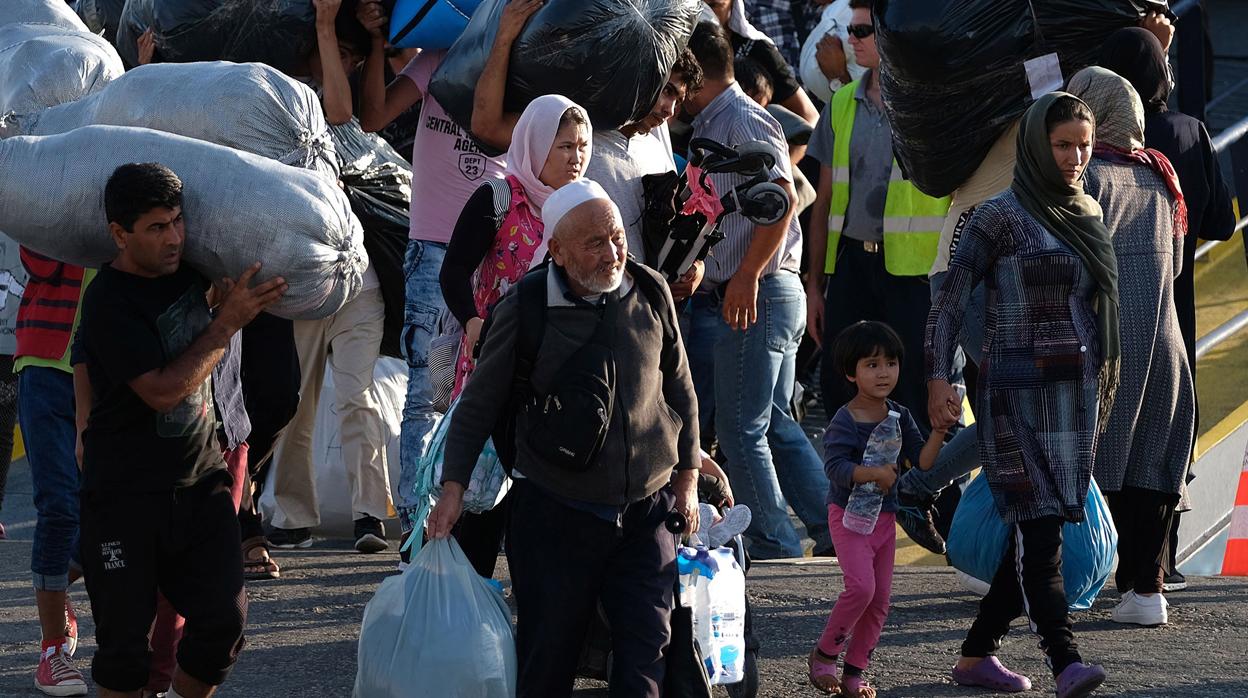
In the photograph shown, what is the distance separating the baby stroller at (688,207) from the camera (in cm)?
557

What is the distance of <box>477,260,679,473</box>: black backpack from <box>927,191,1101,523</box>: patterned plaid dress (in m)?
1.31

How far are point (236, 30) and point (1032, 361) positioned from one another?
9.69 feet

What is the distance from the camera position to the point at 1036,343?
5.35 meters

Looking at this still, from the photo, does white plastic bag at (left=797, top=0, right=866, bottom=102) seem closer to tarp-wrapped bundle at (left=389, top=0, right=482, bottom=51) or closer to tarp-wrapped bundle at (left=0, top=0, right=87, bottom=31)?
tarp-wrapped bundle at (left=389, top=0, right=482, bottom=51)

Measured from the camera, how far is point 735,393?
7.19 meters

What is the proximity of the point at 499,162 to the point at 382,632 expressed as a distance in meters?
2.25

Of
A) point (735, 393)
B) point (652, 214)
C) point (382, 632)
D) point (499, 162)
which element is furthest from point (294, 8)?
point (382, 632)

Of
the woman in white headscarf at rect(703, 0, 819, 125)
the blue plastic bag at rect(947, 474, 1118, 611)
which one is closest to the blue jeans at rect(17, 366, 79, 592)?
the blue plastic bag at rect(947, 474, 1118, 611)

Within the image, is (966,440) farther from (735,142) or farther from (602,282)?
(602,282)

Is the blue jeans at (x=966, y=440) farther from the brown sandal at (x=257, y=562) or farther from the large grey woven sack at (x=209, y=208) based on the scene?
the brown sandal at (x=257, y=562)

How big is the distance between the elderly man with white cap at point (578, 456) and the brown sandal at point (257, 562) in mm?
2528

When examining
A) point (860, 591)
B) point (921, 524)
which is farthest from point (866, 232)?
point (860, 591)

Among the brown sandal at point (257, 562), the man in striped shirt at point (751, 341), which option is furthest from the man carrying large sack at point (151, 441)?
the man in striped shirt at point (751, 341)

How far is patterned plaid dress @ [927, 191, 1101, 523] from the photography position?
5.33 meters
